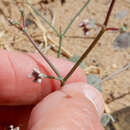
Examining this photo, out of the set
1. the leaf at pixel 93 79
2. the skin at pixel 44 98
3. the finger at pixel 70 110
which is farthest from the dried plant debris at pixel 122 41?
the finger at pixel 70 110

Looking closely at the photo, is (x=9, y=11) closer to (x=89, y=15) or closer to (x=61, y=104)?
(x=89, y=15)

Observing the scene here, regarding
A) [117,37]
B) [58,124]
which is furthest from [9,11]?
[58,124]

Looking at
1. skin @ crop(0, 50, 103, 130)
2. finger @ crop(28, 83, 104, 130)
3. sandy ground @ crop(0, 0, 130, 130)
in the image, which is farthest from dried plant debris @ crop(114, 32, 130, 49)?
finger @ crop(28, 83, 104, 130)

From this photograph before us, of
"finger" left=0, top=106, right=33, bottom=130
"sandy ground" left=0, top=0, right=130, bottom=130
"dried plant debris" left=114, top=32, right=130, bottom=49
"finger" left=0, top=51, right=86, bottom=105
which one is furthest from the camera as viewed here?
"dried plant debris" left=114, top=32, right=130, bottom=49

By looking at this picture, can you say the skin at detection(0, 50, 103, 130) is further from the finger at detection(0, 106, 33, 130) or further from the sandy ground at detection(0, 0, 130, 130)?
the sandy ground at detection(0, 0, 130, 130)

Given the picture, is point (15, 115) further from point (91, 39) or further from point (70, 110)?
point (91, 39)

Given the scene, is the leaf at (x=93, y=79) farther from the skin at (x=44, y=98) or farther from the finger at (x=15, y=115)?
the finger at (x=15, y=115)
